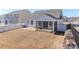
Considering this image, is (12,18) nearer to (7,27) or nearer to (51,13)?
(7,27)

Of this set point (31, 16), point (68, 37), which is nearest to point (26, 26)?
point (31, 16)

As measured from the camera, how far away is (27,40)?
2.44 metres

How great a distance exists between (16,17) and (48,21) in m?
0.41

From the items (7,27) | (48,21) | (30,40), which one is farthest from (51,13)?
(7,27)

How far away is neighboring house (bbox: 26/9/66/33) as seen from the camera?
245 centimetres

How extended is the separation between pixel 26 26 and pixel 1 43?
378 millimetres

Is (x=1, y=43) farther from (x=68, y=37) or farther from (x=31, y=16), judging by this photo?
(x=68, y=37)

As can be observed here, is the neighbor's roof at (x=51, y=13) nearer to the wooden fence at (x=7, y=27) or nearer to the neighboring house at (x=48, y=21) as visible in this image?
the neighboring house at (x=48, y=21)

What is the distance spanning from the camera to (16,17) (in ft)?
8.10

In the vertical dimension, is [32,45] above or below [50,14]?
below

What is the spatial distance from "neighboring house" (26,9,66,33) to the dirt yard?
0.08m

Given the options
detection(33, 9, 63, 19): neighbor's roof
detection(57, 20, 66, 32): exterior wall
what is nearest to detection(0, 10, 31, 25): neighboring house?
detection(33, 9, 63, 19): neighbor's roof
